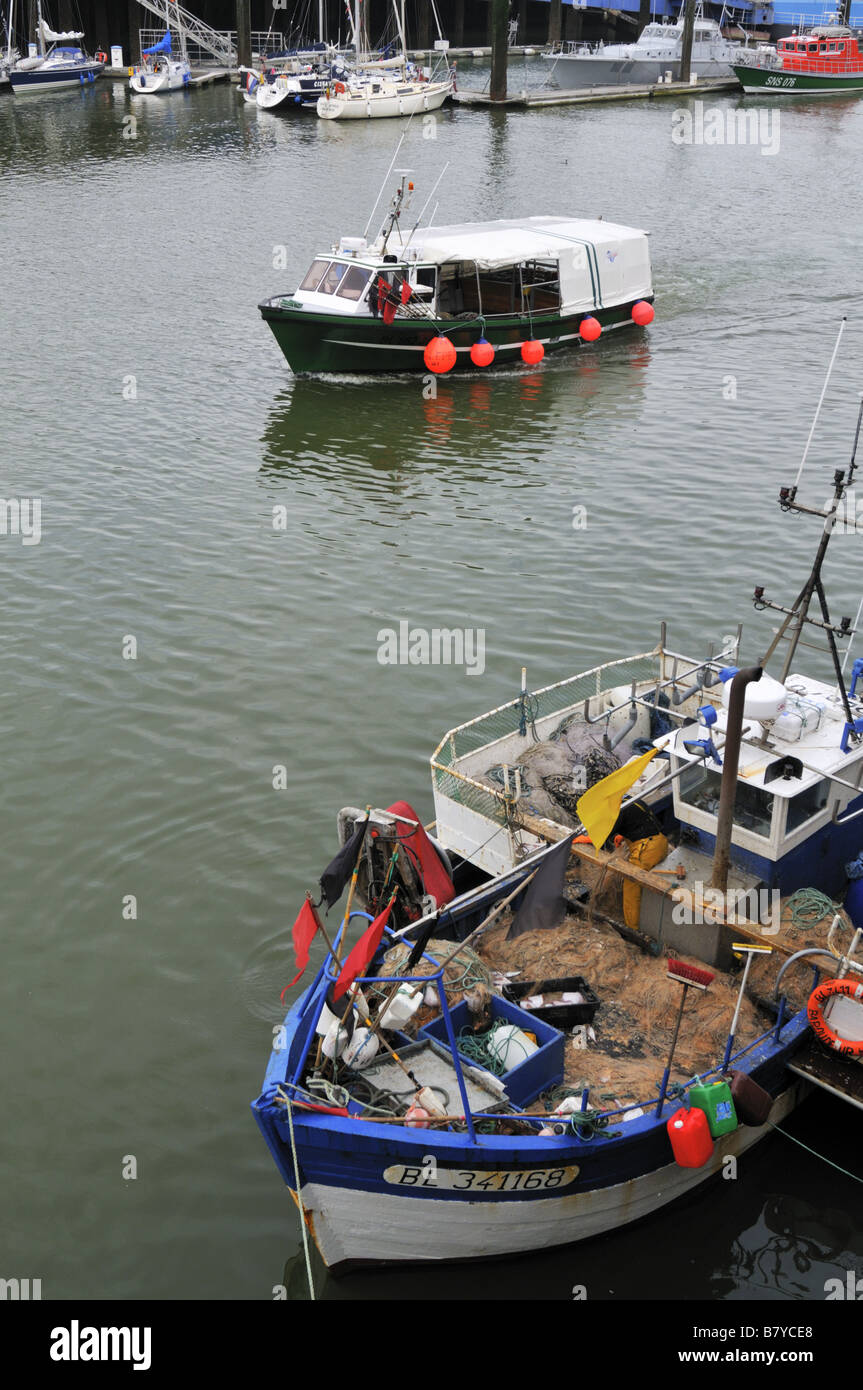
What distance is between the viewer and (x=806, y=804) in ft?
40.0

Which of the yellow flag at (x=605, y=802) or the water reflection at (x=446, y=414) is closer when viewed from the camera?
the yellow flag at (x=605, y=802)

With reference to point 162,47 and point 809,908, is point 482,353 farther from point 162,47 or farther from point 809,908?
point 162,47

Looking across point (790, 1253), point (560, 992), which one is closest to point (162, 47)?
point (560, 992)

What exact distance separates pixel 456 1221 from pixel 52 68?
90.7 m

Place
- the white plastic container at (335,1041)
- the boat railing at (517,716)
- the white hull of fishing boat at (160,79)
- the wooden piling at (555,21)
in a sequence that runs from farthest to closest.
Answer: the wooden piling at (555,21) < the white hull of fishing boat at (160,79) < the boat railing at (517,716) < the white plastic container at (335,1041)

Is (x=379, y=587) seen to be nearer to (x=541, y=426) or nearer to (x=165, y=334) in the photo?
(x=541, y=426)

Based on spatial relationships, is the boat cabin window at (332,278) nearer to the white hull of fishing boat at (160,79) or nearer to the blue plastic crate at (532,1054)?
the blue plastic crate at (532,1054)

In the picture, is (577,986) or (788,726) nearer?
(577,986)

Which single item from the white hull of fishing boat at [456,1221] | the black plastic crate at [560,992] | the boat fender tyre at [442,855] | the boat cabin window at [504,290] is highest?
the boat cabin window at [504,290]

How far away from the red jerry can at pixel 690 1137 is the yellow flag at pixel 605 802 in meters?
2.65

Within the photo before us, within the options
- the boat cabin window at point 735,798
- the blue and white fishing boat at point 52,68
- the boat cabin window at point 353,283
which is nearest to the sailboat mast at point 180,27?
the blue and white fishing boat at point 52,68

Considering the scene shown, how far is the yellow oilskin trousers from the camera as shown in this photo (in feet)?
42.1

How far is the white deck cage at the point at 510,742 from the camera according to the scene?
1384 centimetres

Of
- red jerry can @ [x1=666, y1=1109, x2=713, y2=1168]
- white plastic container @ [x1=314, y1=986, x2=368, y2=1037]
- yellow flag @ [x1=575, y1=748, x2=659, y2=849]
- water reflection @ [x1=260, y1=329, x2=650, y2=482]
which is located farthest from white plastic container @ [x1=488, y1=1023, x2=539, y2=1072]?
→ water reflection @ [x1=260, y1=329, x2=650, y2=482]
